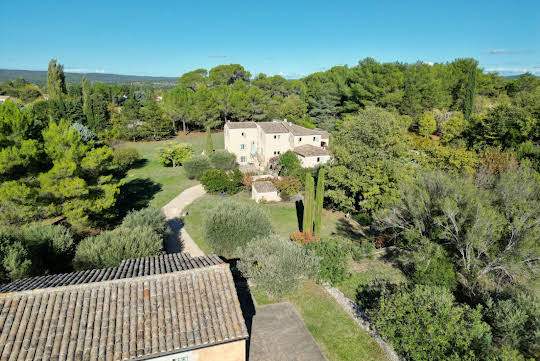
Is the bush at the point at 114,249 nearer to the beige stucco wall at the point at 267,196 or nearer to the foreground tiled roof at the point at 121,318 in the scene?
the foreground tiled roof at the point at 121,318

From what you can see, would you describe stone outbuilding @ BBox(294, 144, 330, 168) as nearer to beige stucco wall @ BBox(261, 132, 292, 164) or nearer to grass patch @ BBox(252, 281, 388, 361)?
beige stucco wall @ BBox(261, 132, 292, 164)

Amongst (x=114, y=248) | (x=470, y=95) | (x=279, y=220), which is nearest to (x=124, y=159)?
(x=279, y=220)

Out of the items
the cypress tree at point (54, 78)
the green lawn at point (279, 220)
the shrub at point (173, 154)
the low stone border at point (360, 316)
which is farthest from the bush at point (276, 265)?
the cypress tree at point (54, 78)

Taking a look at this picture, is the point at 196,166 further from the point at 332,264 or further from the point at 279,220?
the point at 332,264

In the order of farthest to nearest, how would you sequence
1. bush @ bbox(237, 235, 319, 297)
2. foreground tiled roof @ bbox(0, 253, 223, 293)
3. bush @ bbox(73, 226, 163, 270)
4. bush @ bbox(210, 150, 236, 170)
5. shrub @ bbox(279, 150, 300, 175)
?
1. bush @ bbox(210, 150, 236, 170)
2. shrub @ bbox(279, 150, 300, 175)
3. bush @ bbox(73, 226, 163, 270)
4. bush @ bbox(237, 235, 319, 297)
5. foreground tiled roof @ bbox(0, 253, 223, 293)

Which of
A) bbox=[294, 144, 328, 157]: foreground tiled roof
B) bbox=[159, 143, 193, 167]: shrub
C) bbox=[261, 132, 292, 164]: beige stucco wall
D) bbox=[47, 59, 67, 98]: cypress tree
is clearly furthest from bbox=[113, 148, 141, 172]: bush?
bbox=[47, 59, 67, 98]: cypress tree

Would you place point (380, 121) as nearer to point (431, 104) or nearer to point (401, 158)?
point (401, 158)
